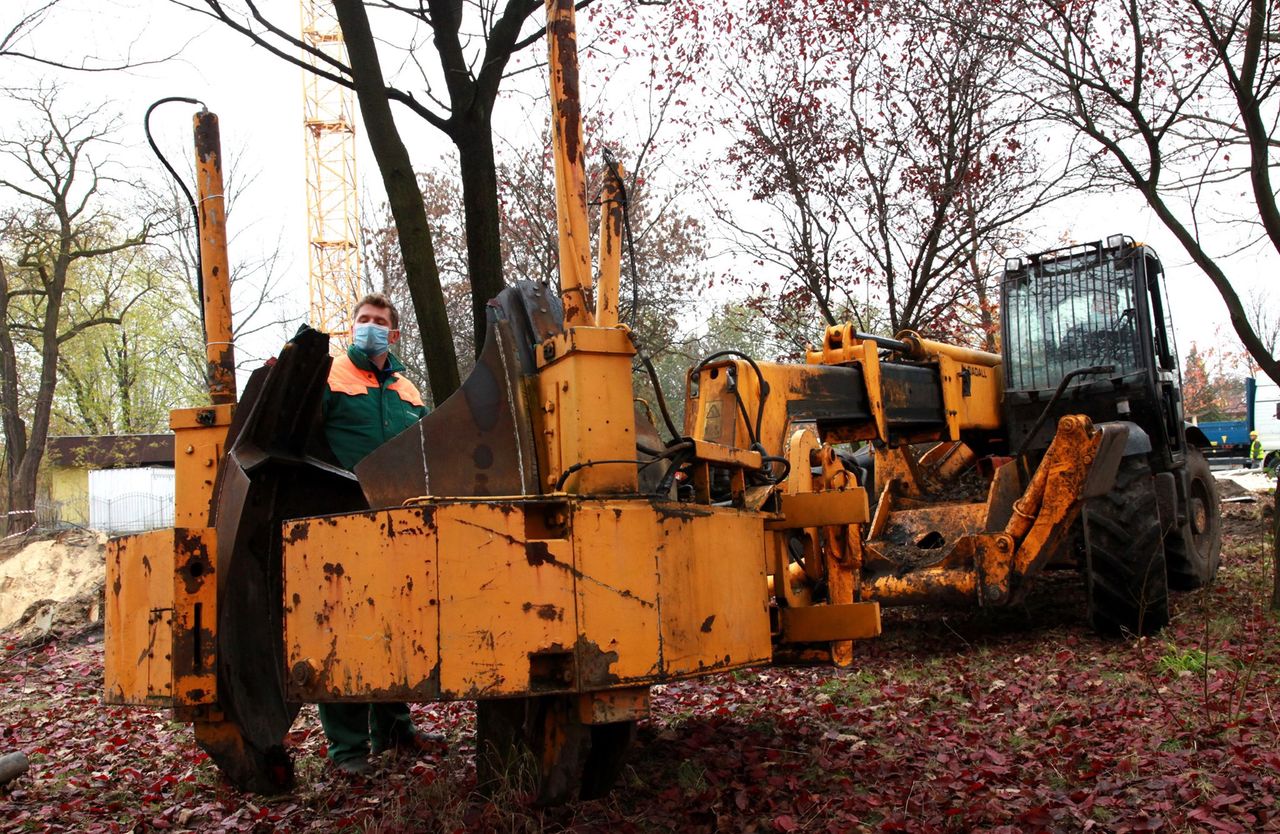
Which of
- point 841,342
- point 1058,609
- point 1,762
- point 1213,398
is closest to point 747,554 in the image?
point 841,342

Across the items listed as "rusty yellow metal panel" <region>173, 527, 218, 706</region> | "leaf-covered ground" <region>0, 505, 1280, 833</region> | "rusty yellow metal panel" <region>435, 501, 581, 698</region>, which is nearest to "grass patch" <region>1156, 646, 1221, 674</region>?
"leaf-covered ground" <region>0, 505, 1280, 833</region>

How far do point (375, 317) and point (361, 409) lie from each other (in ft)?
1.39

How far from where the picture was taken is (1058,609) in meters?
8.51

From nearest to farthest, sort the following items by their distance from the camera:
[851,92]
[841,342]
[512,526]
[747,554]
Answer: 1. [512,526]
2. [747,554]
3. [841,342]
4. [851,92]

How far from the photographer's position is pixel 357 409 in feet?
16.6

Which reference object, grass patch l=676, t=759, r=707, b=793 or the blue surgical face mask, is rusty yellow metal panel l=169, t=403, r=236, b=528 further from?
grass patch l=676, t=759, r=707, b=793

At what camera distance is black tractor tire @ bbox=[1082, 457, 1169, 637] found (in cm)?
717

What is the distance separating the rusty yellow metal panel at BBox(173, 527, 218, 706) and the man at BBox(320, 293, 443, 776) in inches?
33.4

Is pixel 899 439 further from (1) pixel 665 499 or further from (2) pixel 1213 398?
(2) pixel 1213 398

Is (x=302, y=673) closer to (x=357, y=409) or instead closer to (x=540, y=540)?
(x=540, y=540)

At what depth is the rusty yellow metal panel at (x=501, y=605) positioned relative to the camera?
3.30 metres

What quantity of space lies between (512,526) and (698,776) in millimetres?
1716

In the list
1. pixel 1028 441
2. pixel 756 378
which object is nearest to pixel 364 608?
pixel 756 378

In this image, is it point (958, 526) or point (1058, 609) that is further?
point (1058, 609)
